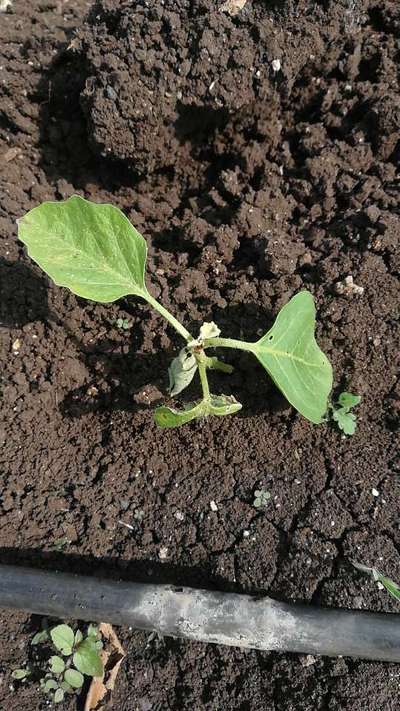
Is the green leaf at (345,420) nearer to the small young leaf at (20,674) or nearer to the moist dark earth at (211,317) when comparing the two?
the moist dark earth at (211,317)

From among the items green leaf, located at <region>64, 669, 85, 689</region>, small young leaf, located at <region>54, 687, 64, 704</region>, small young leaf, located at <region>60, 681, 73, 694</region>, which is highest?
green leaf, located at <region>64, 669, 85, 689</region>

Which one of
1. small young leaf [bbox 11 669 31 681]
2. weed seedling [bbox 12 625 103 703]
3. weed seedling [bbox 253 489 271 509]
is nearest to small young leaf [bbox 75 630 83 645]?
weed seedling [bbox 12 625 103 703]

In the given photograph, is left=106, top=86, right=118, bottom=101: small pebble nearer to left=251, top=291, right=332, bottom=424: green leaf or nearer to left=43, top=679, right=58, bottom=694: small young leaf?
left=251, top=291, right=332, bottom=424: green leaf

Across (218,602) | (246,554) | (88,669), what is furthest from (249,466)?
(88,669)

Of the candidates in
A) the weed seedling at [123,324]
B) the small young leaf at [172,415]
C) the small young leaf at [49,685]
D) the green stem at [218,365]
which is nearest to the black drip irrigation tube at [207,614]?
the small young leaf at [49,685]

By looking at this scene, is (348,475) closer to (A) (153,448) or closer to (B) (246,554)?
(B) (246,554)
